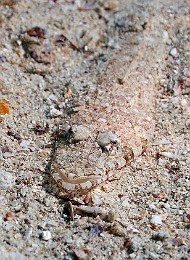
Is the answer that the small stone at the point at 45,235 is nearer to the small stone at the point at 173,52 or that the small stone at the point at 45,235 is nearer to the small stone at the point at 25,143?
the small stone at the point at 25,143

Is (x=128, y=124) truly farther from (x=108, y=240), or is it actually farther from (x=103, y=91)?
(x=108, y=240)

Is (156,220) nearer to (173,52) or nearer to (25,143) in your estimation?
(25,143)

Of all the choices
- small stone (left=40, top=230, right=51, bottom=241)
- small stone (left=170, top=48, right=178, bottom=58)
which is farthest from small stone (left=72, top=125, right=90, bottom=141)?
small stone (left=170, top=48, right=178, bottom=58)

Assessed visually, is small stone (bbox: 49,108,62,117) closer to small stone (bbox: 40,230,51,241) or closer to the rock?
the rock

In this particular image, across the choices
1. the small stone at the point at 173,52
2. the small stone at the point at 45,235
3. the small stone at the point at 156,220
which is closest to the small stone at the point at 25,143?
the small stone at the point at 45,235

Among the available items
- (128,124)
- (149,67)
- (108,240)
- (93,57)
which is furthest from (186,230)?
(93,57)

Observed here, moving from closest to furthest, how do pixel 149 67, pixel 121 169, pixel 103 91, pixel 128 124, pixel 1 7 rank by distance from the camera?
pixel 121 169 < pixel 128 124 < pixel 103 91 < pixel 149 67 < pixel 1 7
